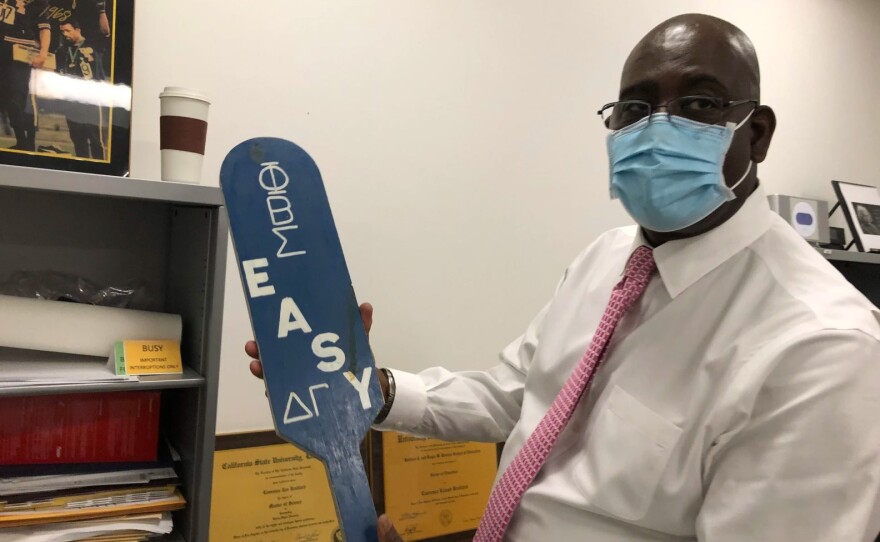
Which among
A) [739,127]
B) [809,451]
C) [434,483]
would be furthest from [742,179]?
[434,483]

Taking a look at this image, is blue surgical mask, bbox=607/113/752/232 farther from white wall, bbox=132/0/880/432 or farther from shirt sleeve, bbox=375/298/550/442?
white wall, bbox=132/0/880/432

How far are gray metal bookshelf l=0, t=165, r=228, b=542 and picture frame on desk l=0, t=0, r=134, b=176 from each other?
0.09 m

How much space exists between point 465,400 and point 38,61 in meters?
1.01

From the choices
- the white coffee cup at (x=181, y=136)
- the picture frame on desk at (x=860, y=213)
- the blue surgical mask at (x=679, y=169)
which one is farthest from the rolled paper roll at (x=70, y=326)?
the picture frame on desk at (x=860, y=213)

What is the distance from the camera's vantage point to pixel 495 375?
1.39 m

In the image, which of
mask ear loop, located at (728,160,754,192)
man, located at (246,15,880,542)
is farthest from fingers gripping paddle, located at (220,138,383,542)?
mask ear loop, located at (728,160,754,192)

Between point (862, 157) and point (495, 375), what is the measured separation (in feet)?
7.47

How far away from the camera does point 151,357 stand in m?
1.14

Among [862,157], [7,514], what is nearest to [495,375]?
[7,514]

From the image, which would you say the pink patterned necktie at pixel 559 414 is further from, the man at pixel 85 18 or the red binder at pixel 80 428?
the man at pixel 85 18

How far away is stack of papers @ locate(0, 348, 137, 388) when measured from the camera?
3.32 ft

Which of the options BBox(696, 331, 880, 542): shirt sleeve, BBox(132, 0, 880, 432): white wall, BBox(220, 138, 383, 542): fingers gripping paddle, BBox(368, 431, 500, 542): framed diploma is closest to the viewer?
BBox(696, 331, 880, 542): shirt sleeve

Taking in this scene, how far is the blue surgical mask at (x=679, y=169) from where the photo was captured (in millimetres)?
991

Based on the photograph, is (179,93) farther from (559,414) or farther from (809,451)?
(809,451)
